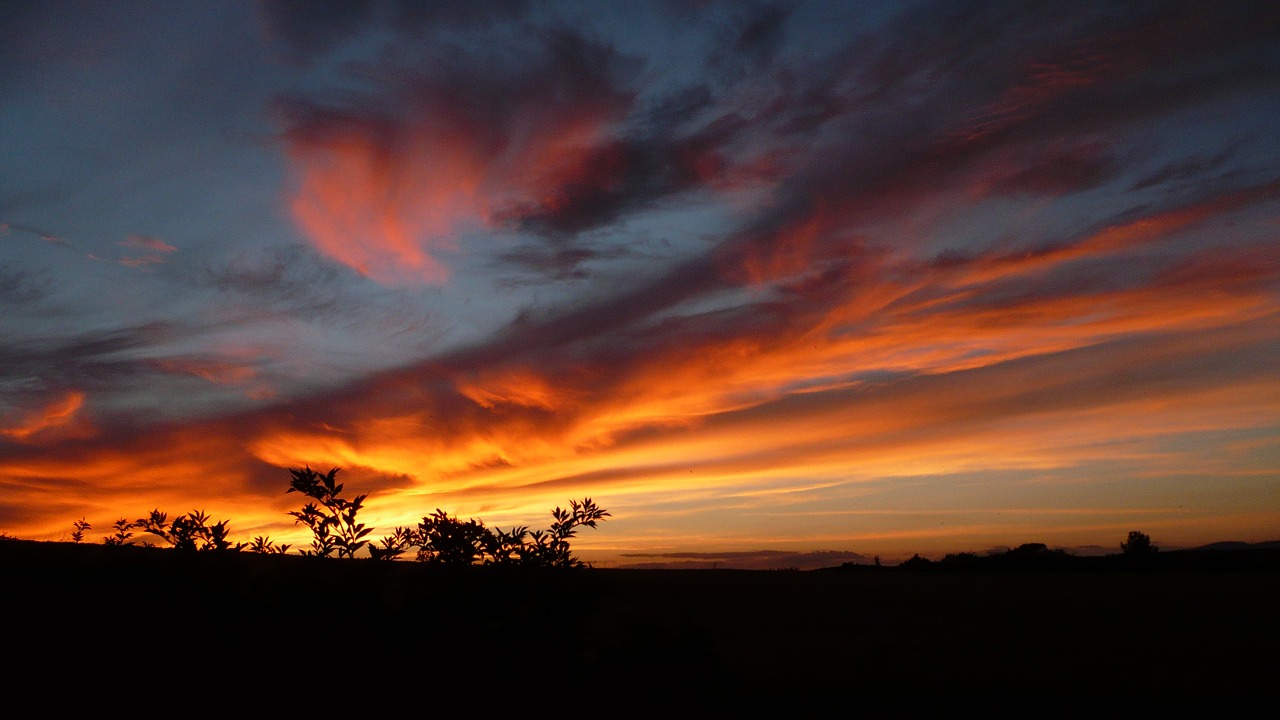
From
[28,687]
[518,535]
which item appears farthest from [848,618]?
[28,687]

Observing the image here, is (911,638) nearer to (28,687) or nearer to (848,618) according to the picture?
(848,618)

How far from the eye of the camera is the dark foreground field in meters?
4.35

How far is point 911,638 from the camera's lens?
857cm

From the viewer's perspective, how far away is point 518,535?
21.3 ft

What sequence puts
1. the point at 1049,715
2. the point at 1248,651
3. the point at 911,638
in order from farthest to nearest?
1. the point at 911,638
2. the point at 1248,651
3. the point at 1049,715

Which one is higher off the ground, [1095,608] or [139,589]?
[139,589]

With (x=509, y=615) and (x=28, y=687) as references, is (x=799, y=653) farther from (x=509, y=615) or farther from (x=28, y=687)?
(x=28, y=687)

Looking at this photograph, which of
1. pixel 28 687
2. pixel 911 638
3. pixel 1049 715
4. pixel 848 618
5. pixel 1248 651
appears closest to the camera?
pixel 28 687

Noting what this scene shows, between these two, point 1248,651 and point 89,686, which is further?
point 1248,651

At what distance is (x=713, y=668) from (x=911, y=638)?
200 inches

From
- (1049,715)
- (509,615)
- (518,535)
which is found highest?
(518,535)

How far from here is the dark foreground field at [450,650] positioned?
4348mm

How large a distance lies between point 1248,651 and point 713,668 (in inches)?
260

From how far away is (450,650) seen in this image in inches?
180
